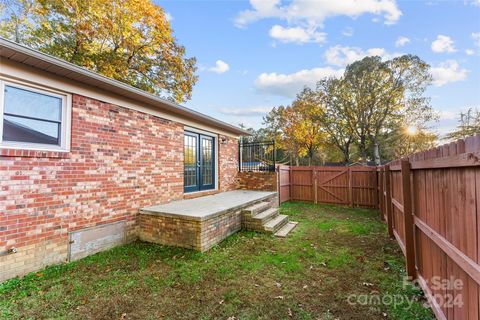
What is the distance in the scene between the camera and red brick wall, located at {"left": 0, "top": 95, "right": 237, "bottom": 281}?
330cm

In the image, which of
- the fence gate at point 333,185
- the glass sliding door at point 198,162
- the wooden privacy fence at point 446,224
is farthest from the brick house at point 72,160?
the fence gate at point 333,185

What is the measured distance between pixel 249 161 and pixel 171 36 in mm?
8439

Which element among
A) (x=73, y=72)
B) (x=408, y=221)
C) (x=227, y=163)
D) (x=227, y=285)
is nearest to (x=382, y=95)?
(x=227, y=163)

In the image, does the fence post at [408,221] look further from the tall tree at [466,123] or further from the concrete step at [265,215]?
the tall tree at [466,123]

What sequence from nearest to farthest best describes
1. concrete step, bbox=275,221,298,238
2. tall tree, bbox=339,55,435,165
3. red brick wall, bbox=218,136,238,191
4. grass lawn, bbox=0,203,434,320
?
grass lawn, bbox=0,203,434,320, concrete step, bbox=275,221,298,238, red brick wall, bbox=218,136,238,191, tall tree, bbox=339,55,435,165

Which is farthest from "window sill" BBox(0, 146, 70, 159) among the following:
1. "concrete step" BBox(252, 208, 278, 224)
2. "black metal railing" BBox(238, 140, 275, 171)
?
"black metal railing" BBox(238, 140, 275, 171)

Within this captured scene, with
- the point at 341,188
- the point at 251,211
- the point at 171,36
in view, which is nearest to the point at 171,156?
the point at 251,211

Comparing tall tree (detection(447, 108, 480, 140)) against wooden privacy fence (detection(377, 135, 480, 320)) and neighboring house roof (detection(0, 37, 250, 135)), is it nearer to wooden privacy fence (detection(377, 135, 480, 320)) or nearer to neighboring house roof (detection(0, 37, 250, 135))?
A: wooden privacy fence (detection(377, 135, 480, 320))

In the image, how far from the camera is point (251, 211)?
5.98 meters

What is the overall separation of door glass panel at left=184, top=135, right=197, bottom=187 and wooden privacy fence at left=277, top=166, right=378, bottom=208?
4043 millimetres

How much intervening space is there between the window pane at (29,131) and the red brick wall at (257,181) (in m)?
7.10

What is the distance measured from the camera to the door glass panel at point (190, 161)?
279 inches

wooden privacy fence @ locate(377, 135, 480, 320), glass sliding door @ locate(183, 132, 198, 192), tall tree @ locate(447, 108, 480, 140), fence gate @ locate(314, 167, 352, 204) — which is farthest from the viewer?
tall tree @ locate(447, 108, 480, 140)

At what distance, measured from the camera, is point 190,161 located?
7285 mm
